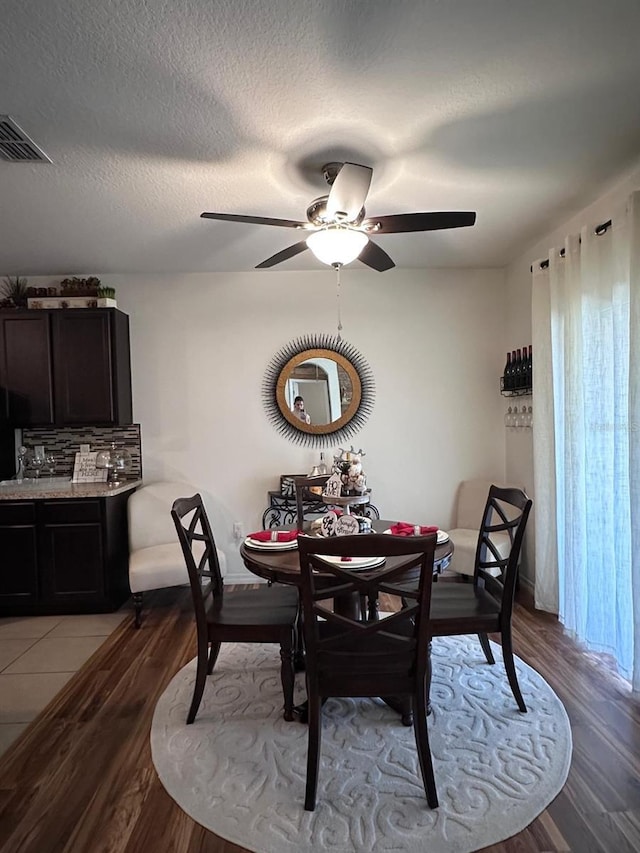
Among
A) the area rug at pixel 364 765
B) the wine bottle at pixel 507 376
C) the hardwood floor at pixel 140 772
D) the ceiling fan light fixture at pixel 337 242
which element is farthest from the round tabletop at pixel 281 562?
the wine bottle at pixel 507 376

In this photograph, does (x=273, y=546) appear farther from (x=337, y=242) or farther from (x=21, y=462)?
(x=21, y=462)

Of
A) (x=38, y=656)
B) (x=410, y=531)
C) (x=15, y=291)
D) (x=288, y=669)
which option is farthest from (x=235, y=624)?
(x=15, y=291)

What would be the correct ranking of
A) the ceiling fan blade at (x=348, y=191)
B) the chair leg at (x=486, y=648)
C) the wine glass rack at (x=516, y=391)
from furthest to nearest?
the wine glass rack at (x=516, y=391) < the chair leg at (x=486, y=648) < the ceiling fan blade at (x=348, y=191)

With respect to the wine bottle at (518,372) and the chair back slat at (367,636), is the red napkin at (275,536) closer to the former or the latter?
the chair back slat at (367,636)

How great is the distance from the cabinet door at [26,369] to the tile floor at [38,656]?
151cm

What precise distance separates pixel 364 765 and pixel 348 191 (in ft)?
7.55

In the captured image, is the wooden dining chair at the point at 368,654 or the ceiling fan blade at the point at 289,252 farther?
the ceiling fan blade at the point at 289,252

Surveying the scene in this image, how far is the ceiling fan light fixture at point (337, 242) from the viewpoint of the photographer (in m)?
2.20

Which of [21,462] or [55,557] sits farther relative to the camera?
[21,462]

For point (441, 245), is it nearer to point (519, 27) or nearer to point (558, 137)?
point (558, 137)

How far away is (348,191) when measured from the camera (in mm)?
1969

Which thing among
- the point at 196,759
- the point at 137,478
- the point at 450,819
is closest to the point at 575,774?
the point at 450,819

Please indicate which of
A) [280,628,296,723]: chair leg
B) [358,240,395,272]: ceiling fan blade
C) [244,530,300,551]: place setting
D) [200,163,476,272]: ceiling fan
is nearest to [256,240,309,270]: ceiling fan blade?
[200,163,476,272]: ceiling fan

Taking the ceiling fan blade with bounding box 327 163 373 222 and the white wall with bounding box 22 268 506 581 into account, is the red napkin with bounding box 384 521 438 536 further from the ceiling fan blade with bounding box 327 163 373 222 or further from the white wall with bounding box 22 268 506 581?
the white wall with bounding box 22 268 506 581
